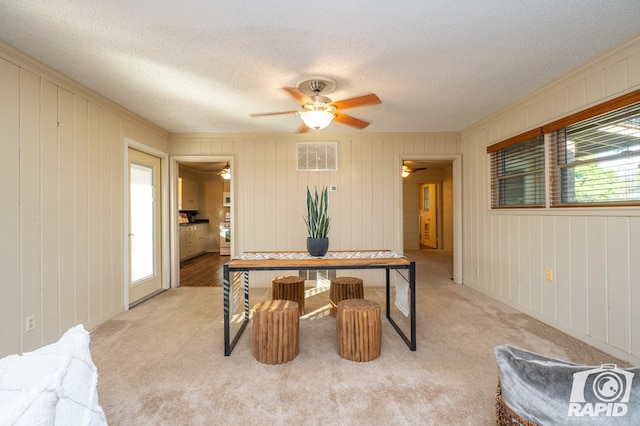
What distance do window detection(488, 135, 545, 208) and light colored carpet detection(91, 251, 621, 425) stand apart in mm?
1344

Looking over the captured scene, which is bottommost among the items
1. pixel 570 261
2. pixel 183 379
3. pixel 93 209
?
pixel 183 379

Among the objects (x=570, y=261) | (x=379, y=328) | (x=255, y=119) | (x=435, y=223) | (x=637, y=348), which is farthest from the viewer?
(x=435, y=223)

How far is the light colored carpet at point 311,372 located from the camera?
5.58 feet

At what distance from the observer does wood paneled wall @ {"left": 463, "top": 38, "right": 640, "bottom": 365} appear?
2266mm

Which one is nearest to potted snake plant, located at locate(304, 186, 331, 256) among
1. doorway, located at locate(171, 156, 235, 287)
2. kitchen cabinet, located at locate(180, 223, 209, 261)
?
doorway, located at locate(171, 156, 235, 287)

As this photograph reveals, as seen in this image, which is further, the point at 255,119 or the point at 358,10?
the point at 255,119

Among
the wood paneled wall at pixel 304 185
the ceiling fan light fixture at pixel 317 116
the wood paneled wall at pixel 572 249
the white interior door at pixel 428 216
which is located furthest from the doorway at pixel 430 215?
the ceiling fan light fixture at pixel 317 116

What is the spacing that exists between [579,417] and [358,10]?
232 centimetres

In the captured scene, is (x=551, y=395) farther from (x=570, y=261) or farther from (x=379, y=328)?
(x=570, y=261)

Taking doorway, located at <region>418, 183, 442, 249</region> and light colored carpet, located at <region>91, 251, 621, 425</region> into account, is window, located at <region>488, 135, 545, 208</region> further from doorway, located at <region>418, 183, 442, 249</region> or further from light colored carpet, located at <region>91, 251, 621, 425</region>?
doorway, located at <region>418, 183, 442, 249</region>

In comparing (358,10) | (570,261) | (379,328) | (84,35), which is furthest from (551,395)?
→ (84,35)

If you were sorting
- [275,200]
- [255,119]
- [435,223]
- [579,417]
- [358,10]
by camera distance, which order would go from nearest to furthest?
[579,417] < [358,10] < [255,119] < [275,200] < [435,223]

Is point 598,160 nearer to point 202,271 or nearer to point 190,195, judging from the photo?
point 202,271

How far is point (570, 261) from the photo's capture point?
2736mm
